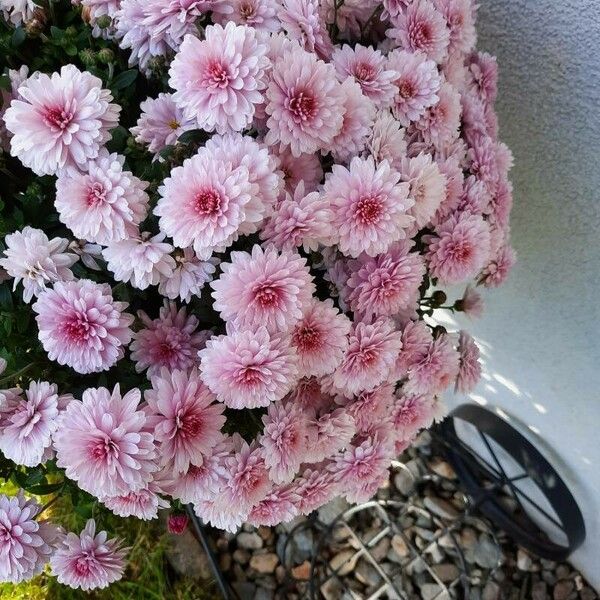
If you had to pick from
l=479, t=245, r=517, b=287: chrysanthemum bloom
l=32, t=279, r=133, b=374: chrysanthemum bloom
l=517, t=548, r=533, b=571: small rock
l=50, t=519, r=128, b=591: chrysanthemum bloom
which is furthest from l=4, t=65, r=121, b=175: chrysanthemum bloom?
l=517, t=548, r=533, b=571: small rock

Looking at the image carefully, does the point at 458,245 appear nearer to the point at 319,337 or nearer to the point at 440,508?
the point at 319,337

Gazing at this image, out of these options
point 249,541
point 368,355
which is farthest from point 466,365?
point 249,541

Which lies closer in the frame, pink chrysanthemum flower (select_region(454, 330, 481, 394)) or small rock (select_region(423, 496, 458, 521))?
pink chrysanthemum flower (select_region(454, 330, 481, 394))

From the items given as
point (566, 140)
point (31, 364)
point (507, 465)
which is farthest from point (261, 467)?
point (507, 465)

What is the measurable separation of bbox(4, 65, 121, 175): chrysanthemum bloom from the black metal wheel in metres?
1.13

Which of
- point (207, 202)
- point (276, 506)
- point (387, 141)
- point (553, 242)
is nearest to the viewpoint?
point (207, 202)

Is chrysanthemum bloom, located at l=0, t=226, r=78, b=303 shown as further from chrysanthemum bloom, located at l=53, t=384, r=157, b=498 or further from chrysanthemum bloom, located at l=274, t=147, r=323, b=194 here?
chrysanthemum bloom, located at l=274, t=147, r=323, b=194

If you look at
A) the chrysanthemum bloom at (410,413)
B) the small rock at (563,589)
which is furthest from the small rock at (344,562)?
the chrysanthemum bloom at (410,413)

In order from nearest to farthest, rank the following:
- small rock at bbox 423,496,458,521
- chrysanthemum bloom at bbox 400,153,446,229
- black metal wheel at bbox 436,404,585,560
A: 1. chrysanthemum bloom at bbox 400,153,446,229
2. black metal wheel at bbox 436,404,585,560
3. small rock at bbox 423,496,458,521

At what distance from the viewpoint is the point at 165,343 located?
29.2 inches

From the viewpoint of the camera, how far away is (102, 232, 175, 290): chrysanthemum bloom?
2.16 feet

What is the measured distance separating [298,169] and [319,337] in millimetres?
168

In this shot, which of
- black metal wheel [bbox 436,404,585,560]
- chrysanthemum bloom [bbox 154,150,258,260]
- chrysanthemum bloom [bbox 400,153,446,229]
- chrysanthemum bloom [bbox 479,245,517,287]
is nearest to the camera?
chrysanthemum bloom [bbox 154,150,258,260]

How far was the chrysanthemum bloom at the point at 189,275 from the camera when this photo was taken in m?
0.68
